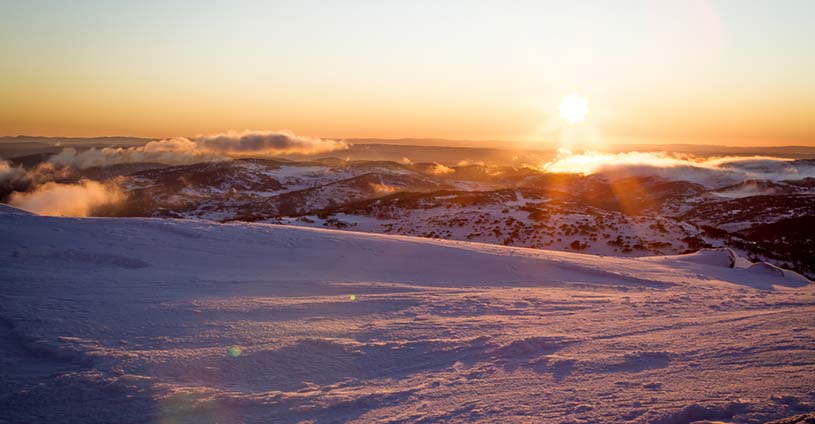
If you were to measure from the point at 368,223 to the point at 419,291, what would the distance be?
33.0 m

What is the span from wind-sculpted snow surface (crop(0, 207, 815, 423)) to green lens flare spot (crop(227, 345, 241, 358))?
0.06m

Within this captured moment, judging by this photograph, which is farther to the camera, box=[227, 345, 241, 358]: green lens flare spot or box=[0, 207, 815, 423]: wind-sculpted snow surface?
box=[227, 345, 241, 358]: green lens flare spot

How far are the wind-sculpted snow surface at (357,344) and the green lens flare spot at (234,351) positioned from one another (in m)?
0.06

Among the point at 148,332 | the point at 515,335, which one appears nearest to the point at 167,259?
the point at 148,332

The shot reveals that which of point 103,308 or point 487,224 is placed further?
point 487,224

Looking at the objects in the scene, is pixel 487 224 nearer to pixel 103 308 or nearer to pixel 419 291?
pixel 419 291

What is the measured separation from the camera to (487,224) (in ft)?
126

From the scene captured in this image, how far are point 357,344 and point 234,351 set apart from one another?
1.64 m

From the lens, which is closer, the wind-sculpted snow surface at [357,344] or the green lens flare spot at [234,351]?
the wind-sculpted snow surface at [357,344]

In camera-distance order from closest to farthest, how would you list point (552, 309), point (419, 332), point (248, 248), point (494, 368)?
point (494, 368) < point (419, 332) < point (552, 309) < point (248, 248)

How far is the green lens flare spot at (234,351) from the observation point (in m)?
6.02

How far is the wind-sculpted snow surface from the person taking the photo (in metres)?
4.72

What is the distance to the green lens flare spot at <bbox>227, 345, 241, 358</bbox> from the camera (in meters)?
6.02

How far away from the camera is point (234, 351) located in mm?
6137
